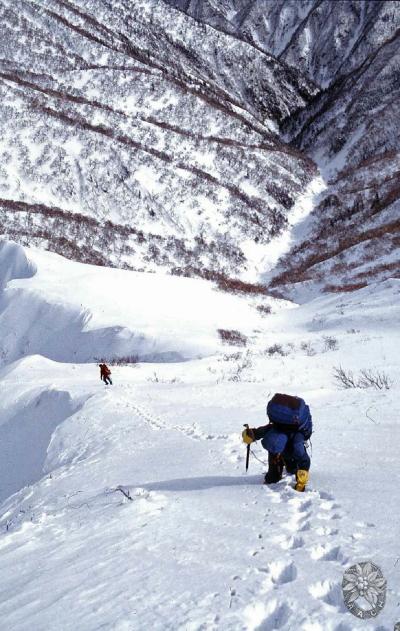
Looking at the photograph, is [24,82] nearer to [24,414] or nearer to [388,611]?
[24,414]

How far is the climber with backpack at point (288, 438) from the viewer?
5457mm

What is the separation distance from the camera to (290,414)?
215 inches

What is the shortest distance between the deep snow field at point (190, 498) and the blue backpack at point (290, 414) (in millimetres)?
641

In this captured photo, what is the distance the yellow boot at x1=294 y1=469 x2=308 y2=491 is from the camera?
532cm

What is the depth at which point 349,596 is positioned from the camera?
327cm

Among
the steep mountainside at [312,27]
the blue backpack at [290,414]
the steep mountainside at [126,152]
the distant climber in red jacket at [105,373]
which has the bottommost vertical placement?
the blue backpack at [290,414]

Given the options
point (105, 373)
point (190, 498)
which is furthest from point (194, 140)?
point (190, 498)

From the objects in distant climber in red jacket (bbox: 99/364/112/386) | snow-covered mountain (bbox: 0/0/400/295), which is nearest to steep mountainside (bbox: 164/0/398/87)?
snow-covered mountain (bbox: 0/0/400/295)

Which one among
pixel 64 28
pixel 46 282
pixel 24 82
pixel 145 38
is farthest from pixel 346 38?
pixel 46 282

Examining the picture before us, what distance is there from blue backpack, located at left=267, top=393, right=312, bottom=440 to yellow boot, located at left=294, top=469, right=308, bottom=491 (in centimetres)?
41

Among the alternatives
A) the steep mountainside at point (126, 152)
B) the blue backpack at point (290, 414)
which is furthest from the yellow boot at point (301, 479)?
the steep mountainside at point (126, 152)

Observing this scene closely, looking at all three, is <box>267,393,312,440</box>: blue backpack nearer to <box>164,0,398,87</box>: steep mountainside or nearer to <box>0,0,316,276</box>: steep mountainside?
<box>0,0,316,276</box>: steep mountainside

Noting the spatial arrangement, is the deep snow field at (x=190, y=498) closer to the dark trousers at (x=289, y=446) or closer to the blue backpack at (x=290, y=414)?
the dark trousers at (x=289, y=446)

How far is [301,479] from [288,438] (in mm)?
473
